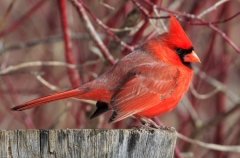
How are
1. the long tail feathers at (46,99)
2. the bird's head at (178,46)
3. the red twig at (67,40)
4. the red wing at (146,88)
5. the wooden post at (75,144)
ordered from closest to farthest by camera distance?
1. the wooden post at (75,144)
2. the long tail feathers at (46,99)
3. the red wing at (146,88)
4. the bird's head at (178,46)
5. the red twig at (67,40)

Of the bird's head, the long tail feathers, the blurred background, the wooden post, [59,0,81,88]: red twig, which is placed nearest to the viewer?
the wooden post

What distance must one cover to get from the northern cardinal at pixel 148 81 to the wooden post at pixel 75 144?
72 centimetres

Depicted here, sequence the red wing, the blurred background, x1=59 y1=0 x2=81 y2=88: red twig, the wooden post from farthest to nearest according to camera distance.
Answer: the blurred background, x1=59 y1=0 x2=81 y2=88: red twig, the red wing, the wooden post

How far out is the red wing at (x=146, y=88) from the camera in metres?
2.71

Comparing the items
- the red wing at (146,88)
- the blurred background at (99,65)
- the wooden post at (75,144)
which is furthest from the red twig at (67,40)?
the wooden post at (75,144)

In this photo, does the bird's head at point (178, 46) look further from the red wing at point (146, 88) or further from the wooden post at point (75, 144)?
the wooden post at point (75, 144)

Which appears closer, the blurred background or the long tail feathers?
the long tail feathers

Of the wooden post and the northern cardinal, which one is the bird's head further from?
the wooden post

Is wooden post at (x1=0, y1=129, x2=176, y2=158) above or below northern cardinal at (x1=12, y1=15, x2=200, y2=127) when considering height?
below

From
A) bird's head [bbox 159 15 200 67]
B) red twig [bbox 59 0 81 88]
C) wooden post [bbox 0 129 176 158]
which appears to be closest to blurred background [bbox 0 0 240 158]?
red twig [bbox 59 0 81 88]

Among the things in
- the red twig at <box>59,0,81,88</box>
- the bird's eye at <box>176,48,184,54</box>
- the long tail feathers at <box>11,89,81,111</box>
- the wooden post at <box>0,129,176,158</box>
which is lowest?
the wooden post at <box>0,129,176,158</box>

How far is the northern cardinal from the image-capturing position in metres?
2.76

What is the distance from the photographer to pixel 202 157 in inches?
187

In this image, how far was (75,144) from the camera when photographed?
1871 mm
